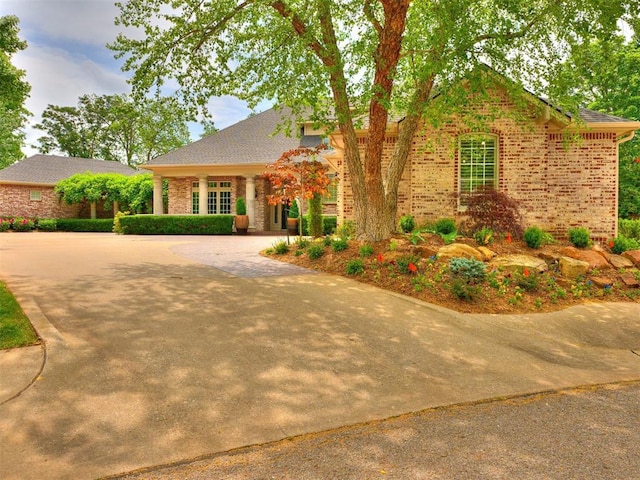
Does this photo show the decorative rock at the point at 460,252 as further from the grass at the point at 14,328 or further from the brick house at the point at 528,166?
the grass at the point at 14,328

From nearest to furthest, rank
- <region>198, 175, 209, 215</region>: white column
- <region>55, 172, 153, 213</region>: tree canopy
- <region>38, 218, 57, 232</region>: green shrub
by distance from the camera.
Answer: <region>198, 175, 209, 215</region>: white column < <region>55, 172, 153, 213</region>: tree canopy < <region>38, 218, 57, 232</region>: green shrub

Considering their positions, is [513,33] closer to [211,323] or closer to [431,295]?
[431,295]

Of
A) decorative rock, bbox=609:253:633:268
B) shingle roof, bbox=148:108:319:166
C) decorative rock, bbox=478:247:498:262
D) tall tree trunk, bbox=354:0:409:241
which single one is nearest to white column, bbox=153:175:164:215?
shingle roof, bbox=148:108:319:166

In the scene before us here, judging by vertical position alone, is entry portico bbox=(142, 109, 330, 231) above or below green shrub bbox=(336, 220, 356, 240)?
above

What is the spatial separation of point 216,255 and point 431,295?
632cm

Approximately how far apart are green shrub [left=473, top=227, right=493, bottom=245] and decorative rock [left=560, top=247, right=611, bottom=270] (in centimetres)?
158

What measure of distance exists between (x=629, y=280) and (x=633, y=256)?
67.7 inches

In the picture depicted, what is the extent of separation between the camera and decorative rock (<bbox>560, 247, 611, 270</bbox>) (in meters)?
8.54

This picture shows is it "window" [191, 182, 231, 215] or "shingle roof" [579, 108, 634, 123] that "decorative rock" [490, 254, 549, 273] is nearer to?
"shingle roof" [579, 108, 634, 123]

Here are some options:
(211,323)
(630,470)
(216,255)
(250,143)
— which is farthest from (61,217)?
(630,470)

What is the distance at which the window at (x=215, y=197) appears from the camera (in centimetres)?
2259

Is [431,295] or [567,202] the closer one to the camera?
[431,295]

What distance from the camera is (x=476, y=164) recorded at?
483 inches

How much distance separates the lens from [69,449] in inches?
103
